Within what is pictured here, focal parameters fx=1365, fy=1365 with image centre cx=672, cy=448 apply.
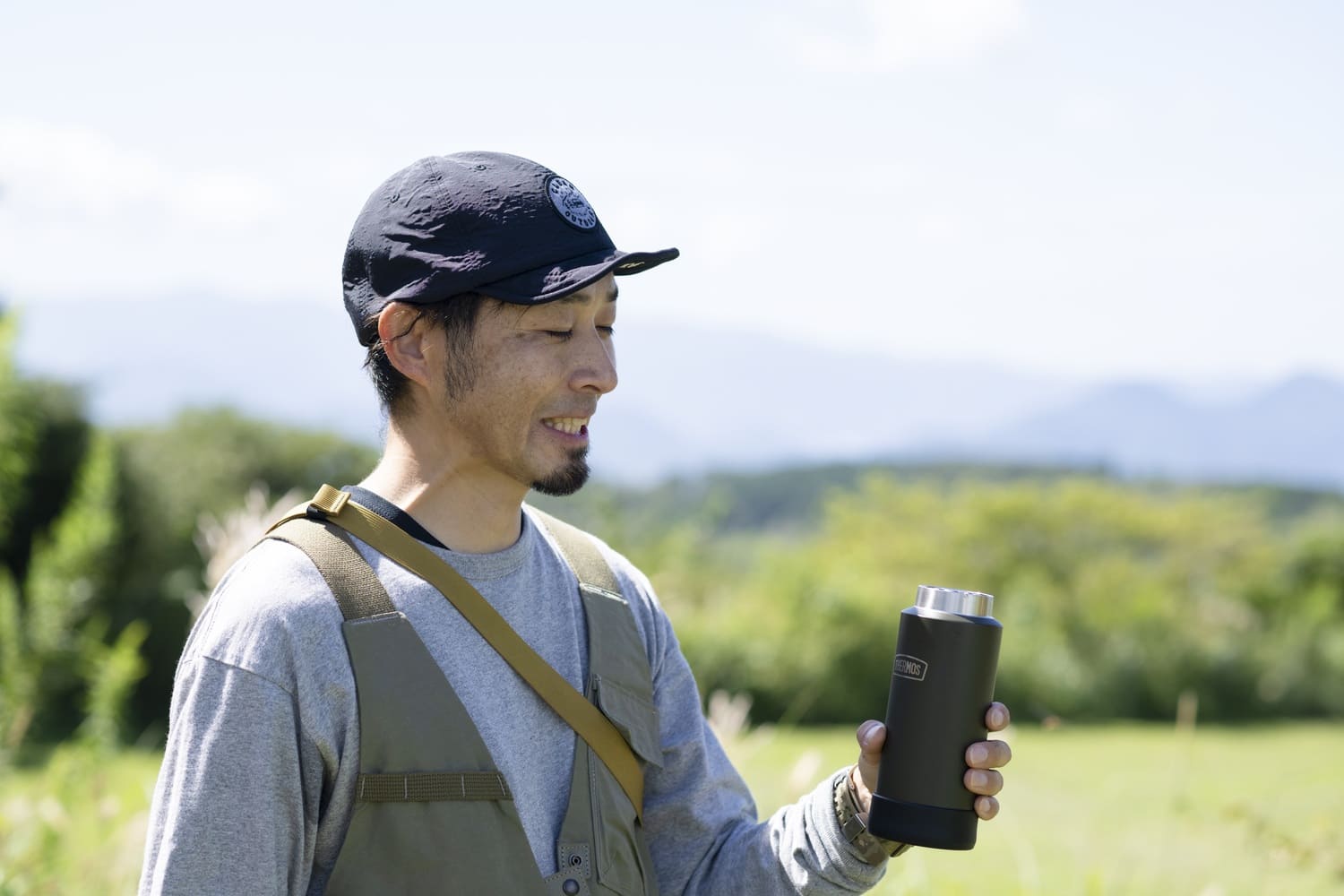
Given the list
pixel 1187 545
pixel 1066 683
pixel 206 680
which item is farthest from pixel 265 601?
pixel 1187 545

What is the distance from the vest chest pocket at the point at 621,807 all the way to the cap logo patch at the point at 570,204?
66 cm

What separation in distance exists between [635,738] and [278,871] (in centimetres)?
58

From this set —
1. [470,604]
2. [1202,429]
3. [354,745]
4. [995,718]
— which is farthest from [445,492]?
[1202,429]

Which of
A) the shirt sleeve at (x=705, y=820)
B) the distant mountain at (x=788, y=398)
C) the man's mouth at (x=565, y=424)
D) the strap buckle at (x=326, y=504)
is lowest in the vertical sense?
the distant mountain at (x=788, y=398)

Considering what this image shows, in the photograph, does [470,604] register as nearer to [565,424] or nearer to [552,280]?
[565,424]

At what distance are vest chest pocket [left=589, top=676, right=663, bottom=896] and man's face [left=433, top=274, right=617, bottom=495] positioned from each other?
0.33 m

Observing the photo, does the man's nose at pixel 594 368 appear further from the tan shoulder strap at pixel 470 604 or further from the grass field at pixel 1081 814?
the grass field at pixel 1081 814

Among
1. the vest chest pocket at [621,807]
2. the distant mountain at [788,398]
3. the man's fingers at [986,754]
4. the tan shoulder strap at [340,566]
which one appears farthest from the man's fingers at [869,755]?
the distant mountain at [788,398]

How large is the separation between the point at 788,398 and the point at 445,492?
488 feet

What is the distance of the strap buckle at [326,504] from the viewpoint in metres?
1.83

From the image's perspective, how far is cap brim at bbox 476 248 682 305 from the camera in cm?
185

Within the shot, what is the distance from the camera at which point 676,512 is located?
14.7 meters

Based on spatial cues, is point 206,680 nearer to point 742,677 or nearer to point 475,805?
point 475,805

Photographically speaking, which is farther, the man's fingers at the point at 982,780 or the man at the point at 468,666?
the man's fingers at the point at 982,780
